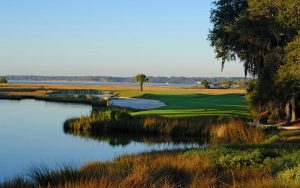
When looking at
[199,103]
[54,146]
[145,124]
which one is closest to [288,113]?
[145,124]

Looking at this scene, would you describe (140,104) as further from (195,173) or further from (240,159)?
(195,173)

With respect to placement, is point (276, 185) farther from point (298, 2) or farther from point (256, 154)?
point (298, 2)

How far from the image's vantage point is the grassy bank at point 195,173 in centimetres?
921

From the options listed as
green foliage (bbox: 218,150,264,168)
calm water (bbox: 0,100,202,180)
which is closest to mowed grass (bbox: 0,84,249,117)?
calm water (bbox: 0,100,202,180)

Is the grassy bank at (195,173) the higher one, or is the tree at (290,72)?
the tree at (290,72)

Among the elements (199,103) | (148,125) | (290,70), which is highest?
(290,70)

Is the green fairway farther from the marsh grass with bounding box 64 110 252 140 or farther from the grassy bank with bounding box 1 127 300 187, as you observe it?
the grassy bank with bounding box 1 127 300 187

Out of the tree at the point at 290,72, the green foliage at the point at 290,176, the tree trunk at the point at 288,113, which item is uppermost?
the tree at the point at 290,72

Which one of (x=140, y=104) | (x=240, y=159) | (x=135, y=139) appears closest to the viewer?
(x=240, y=159)

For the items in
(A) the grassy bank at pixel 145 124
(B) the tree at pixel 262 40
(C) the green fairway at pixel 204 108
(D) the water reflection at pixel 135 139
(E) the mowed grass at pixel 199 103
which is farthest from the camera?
(E) the mowed grass at pixel 199 103

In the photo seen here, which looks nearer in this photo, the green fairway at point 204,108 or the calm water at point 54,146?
the calm water at point 54,146

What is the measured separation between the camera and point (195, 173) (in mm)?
11180

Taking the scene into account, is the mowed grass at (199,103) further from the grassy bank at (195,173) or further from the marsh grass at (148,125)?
the grassy bank at (195,173)

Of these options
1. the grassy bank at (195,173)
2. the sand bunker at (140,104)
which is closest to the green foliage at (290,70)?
the grassy bank at (195,173)
